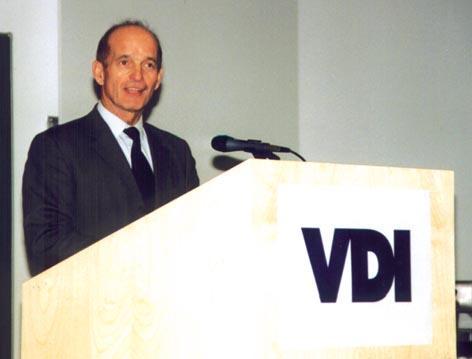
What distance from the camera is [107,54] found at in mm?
3035

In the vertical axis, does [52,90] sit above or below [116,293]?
above

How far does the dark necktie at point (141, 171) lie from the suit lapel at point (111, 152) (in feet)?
0.15

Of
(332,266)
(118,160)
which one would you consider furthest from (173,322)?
(118,160)

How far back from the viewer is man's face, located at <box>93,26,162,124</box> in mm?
3029

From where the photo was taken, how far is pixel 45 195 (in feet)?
9.20

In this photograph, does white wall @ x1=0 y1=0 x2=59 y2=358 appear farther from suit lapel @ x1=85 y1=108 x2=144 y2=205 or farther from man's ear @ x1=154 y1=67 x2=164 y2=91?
man's ear @ x1=154 y1=67 x2=164 y2=91

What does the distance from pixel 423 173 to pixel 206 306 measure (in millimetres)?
570

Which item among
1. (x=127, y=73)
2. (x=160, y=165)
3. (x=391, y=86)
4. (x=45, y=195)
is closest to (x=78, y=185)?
(x=45, y=195)

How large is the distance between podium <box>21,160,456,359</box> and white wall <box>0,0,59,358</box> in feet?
4.60

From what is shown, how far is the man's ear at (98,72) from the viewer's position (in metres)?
3.03

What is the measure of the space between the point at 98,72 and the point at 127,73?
4.6 inches

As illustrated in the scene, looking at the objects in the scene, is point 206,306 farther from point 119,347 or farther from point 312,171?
point 312,171

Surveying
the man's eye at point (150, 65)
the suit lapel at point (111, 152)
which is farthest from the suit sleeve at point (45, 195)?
the man's eye at point (150, 65)

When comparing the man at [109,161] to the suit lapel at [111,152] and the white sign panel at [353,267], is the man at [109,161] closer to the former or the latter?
the suit lapel at [111,152]
